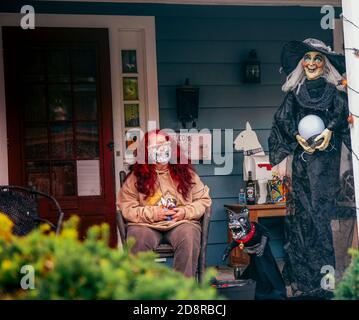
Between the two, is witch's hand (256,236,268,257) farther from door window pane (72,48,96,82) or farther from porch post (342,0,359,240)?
door window pane (72,48,96,82)

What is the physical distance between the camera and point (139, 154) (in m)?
3.97

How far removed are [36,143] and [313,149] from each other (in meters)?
2.21

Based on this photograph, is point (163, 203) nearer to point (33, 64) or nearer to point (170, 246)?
point (170, 246)

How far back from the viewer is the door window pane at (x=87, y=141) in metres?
5.29

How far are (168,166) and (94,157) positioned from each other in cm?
148

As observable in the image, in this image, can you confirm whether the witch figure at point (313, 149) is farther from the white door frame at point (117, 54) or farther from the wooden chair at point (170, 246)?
the white door frame at point (117, 54)

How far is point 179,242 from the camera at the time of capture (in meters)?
3.85

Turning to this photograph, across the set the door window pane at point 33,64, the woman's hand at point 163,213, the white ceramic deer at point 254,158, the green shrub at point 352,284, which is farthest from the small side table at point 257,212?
the green shrub at point 352,284

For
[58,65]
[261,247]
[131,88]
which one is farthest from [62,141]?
[261,247]

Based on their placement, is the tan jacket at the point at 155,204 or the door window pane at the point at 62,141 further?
the door window pane at the point at 62,141

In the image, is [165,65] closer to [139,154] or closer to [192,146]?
[192,146]

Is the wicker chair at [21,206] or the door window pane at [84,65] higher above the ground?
the door window pane at [84,65]
